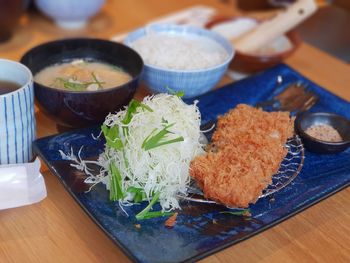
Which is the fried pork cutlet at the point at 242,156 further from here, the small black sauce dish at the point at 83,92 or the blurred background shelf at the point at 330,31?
the blurred background shelf at the point at 330,31

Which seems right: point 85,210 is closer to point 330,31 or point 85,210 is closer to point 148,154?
point 148,154

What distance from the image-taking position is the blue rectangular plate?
3.20 ft

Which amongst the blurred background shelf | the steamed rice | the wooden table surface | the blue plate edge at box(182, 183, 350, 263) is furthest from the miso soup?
the blurred background shelf

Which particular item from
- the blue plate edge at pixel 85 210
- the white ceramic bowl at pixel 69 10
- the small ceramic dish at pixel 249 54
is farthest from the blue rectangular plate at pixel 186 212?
the white ceramic bowl at pixel 69 10

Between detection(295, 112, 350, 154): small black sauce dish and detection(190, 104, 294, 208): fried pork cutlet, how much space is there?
57 mm

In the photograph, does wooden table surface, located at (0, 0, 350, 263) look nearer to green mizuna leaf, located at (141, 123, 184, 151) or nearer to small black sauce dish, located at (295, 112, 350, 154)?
small black sauce dish, located at (295, 112, 350, 154)

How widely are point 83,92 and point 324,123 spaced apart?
72cm

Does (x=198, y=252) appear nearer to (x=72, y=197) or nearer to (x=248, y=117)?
(x=72, y=197)

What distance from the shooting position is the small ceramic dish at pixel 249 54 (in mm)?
1673

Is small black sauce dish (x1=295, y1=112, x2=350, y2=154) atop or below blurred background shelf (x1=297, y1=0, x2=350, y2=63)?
atop

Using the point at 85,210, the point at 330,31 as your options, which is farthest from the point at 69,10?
the point at 330,31

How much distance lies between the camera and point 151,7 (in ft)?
7.21

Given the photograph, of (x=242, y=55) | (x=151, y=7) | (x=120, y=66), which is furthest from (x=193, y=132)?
(x=151, y=7)

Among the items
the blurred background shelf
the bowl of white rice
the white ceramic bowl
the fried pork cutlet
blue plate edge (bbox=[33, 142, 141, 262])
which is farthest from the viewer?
the blurred background shelf
